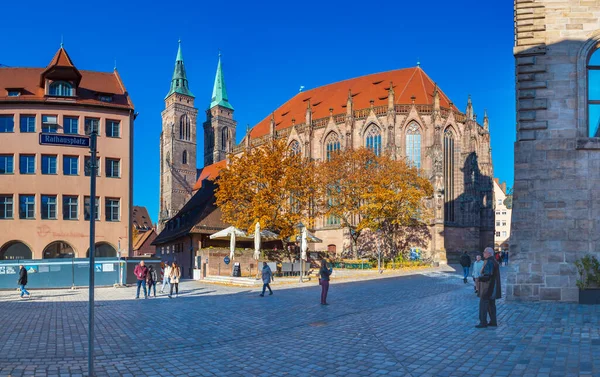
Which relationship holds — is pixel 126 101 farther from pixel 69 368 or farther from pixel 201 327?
pixel 69 368

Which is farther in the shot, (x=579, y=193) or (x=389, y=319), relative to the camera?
(x=579, y=193)

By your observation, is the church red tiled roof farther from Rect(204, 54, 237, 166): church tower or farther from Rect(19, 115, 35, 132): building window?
Rect(19, 115, 35, 132): building window

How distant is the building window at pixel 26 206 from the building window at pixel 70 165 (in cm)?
267

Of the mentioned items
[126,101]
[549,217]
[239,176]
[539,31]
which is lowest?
[549,217]

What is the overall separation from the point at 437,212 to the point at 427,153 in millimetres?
6655

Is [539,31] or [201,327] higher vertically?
[539,31]

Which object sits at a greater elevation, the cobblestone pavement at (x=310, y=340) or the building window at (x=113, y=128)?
the building window at (x=113, y=128)

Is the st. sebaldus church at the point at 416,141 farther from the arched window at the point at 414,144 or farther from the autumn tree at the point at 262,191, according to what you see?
the autumn tree at the point at 262,191

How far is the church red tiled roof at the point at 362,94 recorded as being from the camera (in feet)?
213

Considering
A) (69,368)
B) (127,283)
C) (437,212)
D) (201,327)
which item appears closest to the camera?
(69,368)

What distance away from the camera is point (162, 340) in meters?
11.4

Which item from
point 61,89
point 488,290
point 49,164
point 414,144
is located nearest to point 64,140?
point 488,290

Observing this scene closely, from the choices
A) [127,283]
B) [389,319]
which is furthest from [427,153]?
[389,319]

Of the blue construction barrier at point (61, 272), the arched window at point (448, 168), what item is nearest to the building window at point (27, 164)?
the blue construction barrier at point (61, 272)
